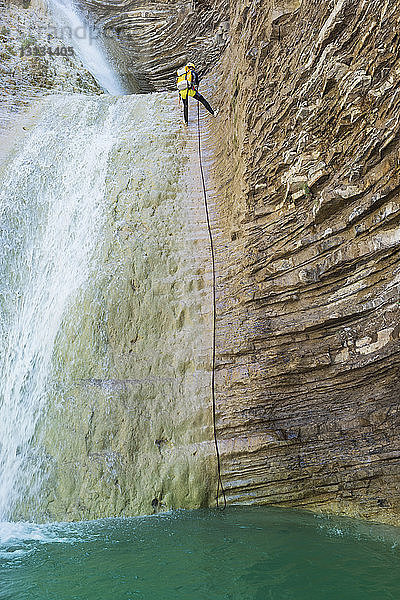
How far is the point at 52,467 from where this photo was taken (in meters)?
5.66

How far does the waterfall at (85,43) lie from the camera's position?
13705 mm

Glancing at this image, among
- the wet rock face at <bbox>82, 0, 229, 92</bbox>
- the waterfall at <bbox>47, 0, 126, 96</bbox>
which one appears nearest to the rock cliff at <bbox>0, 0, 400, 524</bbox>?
the wet rock face at <bbox>82, 0, 229, 92</bbox>

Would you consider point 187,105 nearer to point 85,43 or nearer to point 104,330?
point 104,330

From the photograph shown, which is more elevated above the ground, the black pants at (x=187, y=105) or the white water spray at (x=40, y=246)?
the black pants at (x=187, y=105)

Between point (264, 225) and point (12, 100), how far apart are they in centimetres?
Result: 733

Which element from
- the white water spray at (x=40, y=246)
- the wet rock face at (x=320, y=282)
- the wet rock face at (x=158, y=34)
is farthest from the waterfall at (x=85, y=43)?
the wet rock face at (x=320, y=282)

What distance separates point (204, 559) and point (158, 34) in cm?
1308

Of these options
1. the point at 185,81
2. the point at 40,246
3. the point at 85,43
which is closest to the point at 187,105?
the point at 185,81

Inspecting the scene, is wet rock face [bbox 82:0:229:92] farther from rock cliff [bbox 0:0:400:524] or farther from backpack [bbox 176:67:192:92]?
rock cliff [bbox 0:0:400:524]

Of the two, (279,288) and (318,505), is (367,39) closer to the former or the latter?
(279,288)

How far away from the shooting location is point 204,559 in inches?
161

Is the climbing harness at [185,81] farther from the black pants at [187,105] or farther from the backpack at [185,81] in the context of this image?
the black pants at [187,105]

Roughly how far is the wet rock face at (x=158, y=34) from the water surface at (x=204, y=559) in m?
9.57

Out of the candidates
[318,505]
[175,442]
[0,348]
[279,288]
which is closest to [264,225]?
[279,288]
